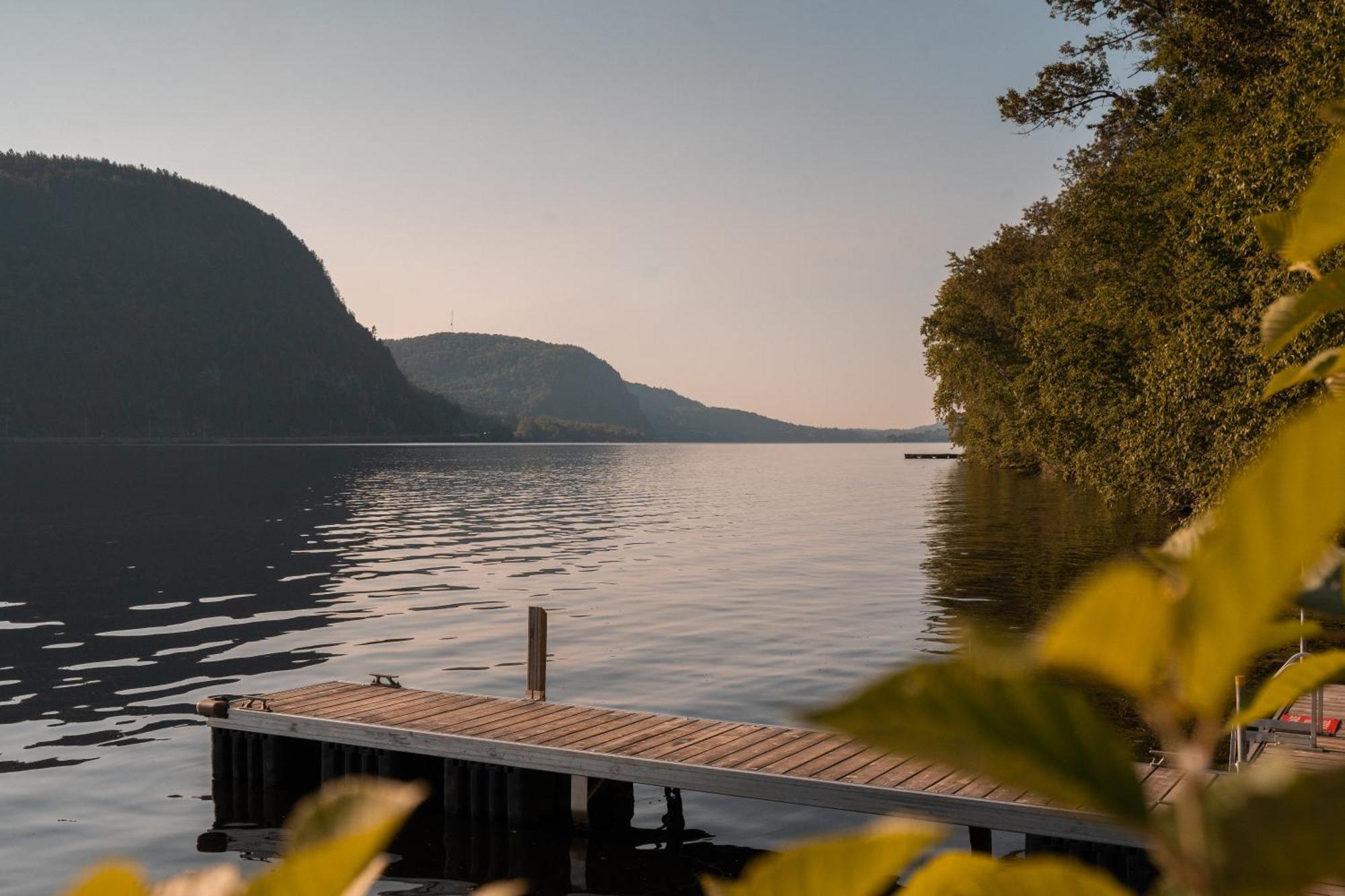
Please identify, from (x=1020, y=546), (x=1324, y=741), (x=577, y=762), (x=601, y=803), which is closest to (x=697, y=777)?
(x=577, y=762)

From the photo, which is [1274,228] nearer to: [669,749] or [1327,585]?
[1327,585]

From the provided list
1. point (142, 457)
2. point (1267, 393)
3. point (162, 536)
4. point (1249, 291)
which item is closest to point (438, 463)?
point (142, 457)

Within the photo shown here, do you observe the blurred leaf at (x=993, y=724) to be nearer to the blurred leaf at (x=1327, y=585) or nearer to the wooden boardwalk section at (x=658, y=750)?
the blurred leaf at (x=1327, y=585)

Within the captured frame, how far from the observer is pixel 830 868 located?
589mm

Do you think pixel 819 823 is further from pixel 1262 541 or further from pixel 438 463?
pixel 438 463

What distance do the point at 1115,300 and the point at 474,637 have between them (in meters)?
22.9

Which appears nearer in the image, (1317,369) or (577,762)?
(1317,369)

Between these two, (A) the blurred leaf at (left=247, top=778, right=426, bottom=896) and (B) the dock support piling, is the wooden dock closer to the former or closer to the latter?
(B) the dock support piling

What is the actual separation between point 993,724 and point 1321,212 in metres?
0.67

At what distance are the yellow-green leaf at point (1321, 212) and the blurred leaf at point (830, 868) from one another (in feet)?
1.89

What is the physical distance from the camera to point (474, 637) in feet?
86.9

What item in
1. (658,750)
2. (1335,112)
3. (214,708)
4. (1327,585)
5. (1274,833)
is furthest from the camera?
(214,708)

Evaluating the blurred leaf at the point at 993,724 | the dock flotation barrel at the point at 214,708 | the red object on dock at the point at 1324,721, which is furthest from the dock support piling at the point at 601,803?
the blurred leaf at the point at 993,724

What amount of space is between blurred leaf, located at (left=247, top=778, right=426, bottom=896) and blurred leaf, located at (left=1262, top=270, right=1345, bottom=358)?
1039mm
